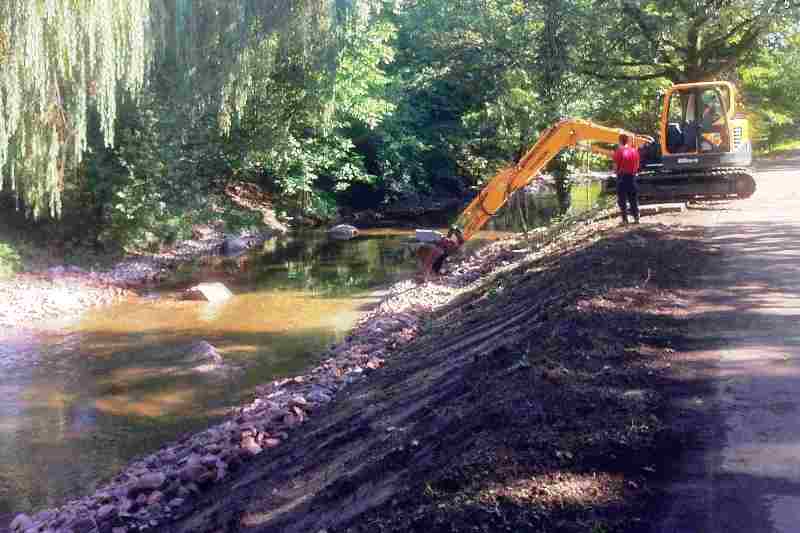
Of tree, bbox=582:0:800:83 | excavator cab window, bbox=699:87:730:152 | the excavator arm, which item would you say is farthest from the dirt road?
tree, bbox=582:0:800:83

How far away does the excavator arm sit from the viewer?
16.1 metres

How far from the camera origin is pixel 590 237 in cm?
1541

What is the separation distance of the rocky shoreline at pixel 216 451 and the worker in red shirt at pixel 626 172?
4.49m

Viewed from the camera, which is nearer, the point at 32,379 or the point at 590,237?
the point at 32,379

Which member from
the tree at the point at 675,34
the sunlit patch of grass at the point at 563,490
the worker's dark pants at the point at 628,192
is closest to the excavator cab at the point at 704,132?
the worker's dark pants at the point at 628,192

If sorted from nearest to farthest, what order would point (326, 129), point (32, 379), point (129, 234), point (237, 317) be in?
point (32, 379) → point (237, 317) → point (129, 234) → point (326, 129)

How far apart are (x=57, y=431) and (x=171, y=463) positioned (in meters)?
2.49

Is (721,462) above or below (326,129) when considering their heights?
below

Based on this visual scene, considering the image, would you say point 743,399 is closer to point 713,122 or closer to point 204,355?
point 204,355

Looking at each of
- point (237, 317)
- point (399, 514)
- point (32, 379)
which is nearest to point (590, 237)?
point (237, 317)

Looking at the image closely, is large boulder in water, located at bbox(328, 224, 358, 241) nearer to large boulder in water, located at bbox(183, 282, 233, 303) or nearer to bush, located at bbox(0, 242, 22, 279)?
large boulder in water, located at bbox(183, 282, 233, 303)

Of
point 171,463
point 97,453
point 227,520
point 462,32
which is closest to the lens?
point 227,520

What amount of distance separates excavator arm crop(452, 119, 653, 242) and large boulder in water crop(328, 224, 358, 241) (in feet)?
45.0

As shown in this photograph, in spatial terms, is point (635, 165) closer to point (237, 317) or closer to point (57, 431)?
point (237, 317)
